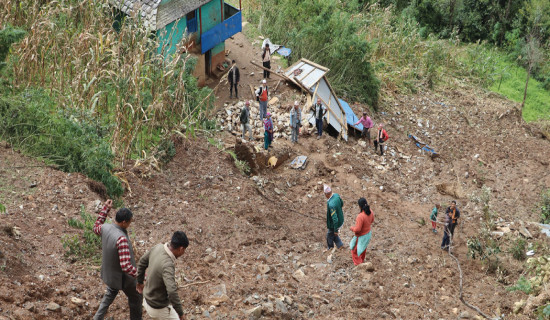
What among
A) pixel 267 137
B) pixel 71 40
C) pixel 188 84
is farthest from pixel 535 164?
pixel 71 40

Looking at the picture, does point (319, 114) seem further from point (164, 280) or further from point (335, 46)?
point (164, 280)

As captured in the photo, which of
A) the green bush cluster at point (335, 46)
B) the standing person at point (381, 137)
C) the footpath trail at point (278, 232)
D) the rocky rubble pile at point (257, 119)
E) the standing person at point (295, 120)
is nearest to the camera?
the footpath trail at point (278, 232)

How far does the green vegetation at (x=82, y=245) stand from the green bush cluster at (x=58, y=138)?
1.32 m

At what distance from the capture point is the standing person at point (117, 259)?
4645mm

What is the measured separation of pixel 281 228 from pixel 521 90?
16806 mm

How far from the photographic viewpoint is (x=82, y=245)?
638cm

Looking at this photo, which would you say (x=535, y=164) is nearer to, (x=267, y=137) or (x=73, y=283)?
(x=267, y=137)

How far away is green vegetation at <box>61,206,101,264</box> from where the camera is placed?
625 centimetres

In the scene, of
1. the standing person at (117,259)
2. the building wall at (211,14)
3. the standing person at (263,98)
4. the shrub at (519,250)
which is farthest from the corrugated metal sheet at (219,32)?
the standing person at (117,259)

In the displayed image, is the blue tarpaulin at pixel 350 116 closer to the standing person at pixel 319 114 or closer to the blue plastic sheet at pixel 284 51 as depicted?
the standing person at pixel 319 114

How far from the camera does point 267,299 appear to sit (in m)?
6.25

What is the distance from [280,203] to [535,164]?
28.4ft

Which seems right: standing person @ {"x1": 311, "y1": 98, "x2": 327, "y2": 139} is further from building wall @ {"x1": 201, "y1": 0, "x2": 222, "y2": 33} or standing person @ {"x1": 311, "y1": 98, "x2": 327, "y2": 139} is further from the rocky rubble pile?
building wall @ {"x1": 201, "y1": 0, "x2": 222, "y2": 33}

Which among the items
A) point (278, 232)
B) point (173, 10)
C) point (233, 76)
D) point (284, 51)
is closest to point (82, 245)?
point (278, 232)
